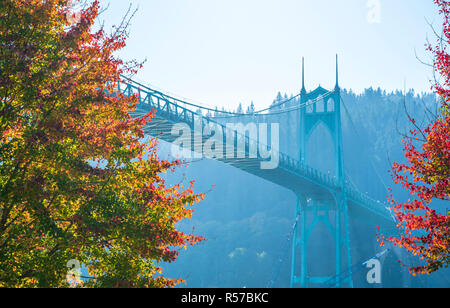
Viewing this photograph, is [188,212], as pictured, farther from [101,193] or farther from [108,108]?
[108,108]

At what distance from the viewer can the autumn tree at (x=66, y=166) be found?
8.74 m

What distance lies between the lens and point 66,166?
360 inches

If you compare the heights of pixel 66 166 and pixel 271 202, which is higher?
pixel 271 202

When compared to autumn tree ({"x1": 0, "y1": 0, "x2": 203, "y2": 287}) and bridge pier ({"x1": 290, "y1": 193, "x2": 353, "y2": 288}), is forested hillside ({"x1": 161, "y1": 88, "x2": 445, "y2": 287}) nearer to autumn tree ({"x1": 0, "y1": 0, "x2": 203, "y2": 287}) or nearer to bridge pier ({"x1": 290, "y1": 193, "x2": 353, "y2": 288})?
bridge pier ({"x1": 290, "y1": 193, "x2": 353, "y2": 288})

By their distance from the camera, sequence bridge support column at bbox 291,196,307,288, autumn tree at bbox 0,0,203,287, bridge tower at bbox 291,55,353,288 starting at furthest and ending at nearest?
1. bridge support column at bbox 291,196,307,288
2. bridge tower at bbox 291,55,353,288
3. autumn tree at bbox 0,0,203,287

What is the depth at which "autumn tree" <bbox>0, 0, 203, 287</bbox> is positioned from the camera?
874 centimetres

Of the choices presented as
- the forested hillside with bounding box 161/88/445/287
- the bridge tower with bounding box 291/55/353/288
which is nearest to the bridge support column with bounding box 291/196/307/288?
the bridge tower with bounding box 291/55/353/288

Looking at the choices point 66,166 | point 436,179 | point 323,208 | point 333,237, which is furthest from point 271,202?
point 66,166

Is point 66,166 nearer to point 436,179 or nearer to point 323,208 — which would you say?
point 436,179

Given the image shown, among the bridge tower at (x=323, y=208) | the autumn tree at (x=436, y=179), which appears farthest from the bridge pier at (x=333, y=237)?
the autumn tree at (x=436, y=179)

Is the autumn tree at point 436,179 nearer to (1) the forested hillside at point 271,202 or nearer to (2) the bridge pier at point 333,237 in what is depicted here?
(2) the bridge pier at point 333,237

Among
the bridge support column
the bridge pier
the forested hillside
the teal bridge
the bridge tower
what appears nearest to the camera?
the teal bridge

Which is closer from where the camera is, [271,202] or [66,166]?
[66,166]
